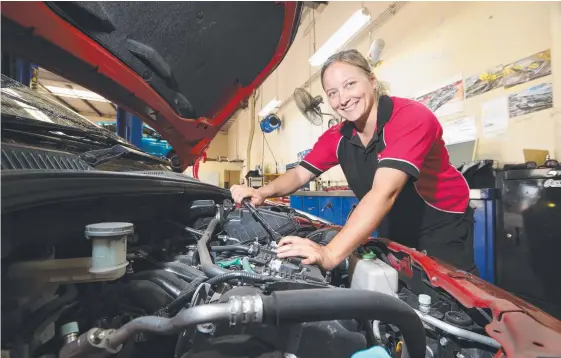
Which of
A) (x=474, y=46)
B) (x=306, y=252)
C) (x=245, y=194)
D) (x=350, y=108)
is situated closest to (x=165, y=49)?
(x=245, y=194)

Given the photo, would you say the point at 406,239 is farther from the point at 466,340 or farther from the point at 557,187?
the point at 557,187

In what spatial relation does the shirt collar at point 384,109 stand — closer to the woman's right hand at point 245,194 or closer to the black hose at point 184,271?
the woman's right hand at point 245,194

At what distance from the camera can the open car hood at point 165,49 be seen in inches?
36.8

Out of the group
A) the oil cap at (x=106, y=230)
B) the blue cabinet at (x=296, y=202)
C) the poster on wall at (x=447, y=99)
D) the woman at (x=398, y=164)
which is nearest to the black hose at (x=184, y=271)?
the oil cap at (x=106, y=230)

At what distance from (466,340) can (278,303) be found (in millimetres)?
519

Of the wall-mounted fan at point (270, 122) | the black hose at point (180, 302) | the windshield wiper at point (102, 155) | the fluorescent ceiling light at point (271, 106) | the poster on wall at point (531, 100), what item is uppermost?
the fluorescent ceiling light at point (271, 106)

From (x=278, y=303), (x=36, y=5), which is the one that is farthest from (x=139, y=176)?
(x=36, y=5)

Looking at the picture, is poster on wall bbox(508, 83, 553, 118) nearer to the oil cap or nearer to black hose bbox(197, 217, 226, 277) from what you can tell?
black hose bbox(197, 217, 226, 277)

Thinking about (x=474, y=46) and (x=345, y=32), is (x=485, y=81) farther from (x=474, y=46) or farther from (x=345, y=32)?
(x=345, y=32)

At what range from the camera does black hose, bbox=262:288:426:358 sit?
1.49 feet

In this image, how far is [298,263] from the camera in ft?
2.61

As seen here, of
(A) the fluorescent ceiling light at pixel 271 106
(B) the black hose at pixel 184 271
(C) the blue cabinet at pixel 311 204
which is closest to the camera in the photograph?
(B) the black hose at pixel 184 271

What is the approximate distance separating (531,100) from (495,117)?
0.29 m

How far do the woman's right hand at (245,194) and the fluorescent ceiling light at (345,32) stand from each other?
271 cm
